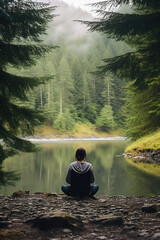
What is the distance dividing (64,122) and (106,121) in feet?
46.8

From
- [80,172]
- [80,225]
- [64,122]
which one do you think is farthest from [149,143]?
[64,122]

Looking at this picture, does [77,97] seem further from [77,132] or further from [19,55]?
[19,55]

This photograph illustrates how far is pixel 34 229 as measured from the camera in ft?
13.6

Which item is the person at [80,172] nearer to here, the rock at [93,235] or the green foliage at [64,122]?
the rock at [93,235]

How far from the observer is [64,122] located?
205 ft

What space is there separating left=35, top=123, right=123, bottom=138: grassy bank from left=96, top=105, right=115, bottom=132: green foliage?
6.04ft

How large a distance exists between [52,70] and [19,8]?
2805 inches

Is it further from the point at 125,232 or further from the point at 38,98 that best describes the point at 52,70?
the point at 125,232

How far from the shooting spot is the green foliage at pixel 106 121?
70750 millimetres

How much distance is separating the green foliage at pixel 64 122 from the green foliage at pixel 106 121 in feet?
31.4

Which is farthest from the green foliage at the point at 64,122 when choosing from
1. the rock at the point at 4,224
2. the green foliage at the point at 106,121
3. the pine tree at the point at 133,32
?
the rock at the point at 4,224

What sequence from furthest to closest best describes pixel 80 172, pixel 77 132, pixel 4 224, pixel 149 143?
pixel 77 132
pixel 149 143
pixel 80 172
pixel 4 224

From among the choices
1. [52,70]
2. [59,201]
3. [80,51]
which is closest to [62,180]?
[59,201]

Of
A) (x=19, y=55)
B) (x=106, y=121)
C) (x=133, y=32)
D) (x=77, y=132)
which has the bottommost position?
(x=19, y=55)
